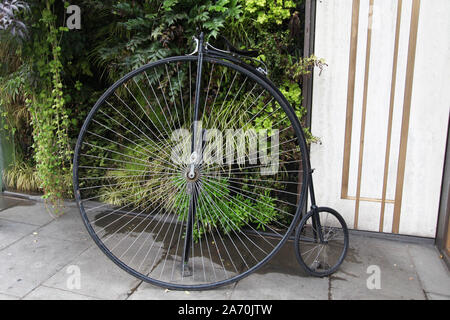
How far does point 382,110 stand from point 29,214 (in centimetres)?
309

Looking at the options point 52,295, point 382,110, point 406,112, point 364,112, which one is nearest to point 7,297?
point 52,295

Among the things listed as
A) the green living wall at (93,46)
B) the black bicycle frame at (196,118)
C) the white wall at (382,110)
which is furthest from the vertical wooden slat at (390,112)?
the black bicycle frame at (196,118)

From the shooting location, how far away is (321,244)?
9.43 ft

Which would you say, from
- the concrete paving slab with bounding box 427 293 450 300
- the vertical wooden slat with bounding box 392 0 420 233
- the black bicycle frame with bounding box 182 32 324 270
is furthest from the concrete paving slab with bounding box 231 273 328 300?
the vertical wooden slat with bounding box 392 0 420 233

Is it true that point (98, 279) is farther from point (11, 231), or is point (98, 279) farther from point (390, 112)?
point (390, 112)

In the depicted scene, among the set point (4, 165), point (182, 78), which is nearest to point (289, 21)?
point (182, 78)

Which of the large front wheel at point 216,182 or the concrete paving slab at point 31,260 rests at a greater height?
the large front wheel at point 216,182

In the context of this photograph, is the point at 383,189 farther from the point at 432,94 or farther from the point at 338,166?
the point at 432,94

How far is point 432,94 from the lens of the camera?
296 cm

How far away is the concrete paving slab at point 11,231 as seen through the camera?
3.18m

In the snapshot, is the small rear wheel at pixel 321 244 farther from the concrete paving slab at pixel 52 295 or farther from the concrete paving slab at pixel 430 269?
the concrete paving slab at pixel 52 295

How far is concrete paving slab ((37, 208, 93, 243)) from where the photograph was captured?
328 cm

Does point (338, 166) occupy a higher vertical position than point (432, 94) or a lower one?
lower
